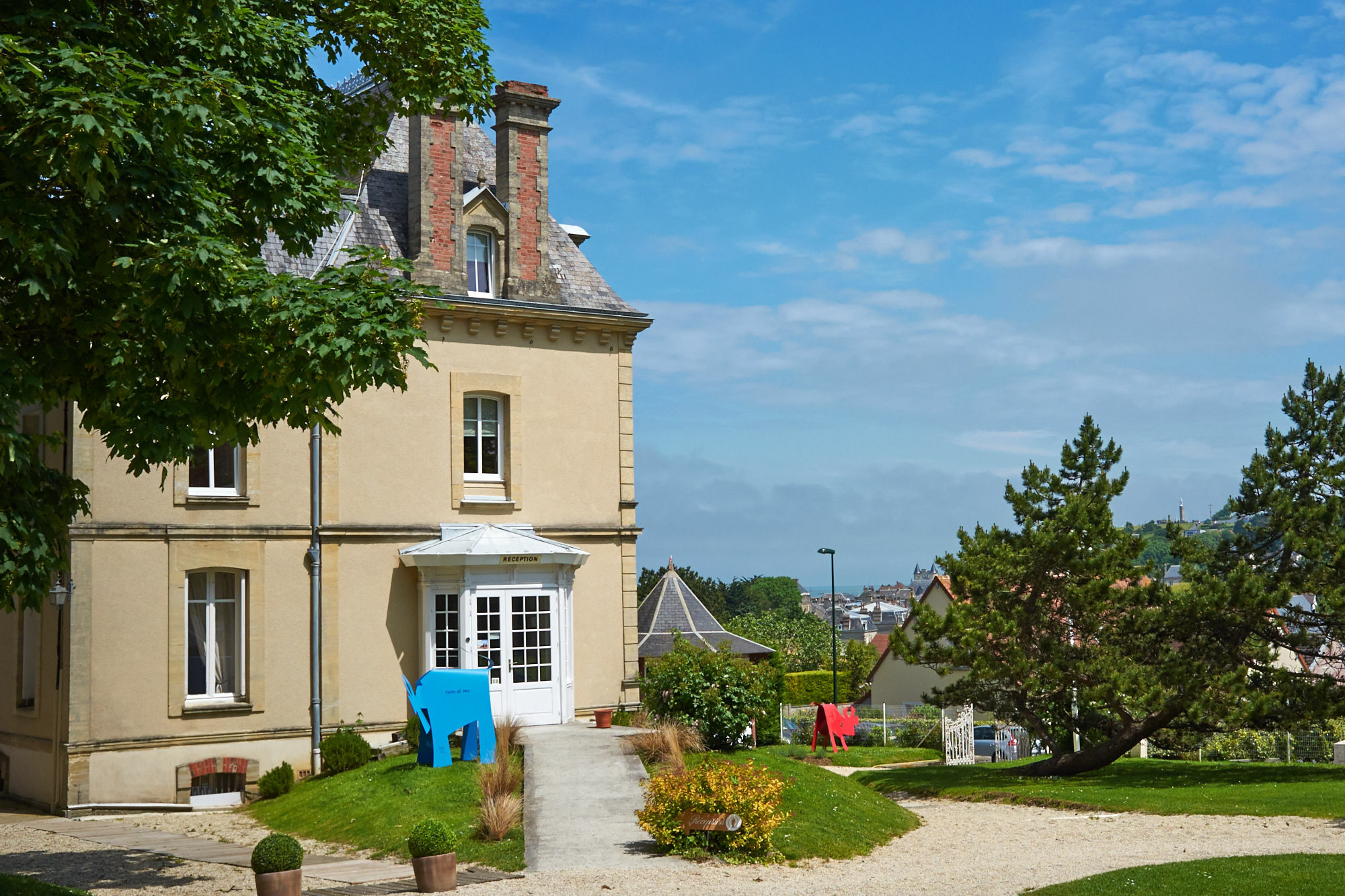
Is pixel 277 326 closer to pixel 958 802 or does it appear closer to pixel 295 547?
pixel 295 547

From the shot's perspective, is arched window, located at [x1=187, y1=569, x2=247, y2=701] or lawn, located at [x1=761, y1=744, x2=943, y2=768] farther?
lawn, located at [x1=761, y1=744, x2=943, y2=768]

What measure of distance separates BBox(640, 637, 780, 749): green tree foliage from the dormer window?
845cm

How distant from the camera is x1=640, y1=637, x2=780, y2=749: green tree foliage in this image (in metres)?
18.2

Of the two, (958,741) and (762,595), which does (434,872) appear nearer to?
(958,741)

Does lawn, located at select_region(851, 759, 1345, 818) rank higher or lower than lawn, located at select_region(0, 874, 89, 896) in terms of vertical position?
lower

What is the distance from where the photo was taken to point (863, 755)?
3219cm

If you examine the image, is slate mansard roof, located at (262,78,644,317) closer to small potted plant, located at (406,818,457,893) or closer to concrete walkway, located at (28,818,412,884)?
concrete walkway, located at (28,818,412,884)

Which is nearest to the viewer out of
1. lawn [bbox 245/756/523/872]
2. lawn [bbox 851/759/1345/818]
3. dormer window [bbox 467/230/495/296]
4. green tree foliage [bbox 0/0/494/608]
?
green tree foliage [bbox 0/0/494/608]

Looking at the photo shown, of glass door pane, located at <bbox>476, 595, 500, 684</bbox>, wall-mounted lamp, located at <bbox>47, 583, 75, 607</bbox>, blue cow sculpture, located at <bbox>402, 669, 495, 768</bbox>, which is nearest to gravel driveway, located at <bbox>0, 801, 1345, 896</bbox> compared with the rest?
blue cow sculpture, located at <bbox>402, 669, 495, 768</bbox>

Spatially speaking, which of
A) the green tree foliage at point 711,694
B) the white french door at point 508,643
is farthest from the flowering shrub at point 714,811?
the white french door at point 508,643

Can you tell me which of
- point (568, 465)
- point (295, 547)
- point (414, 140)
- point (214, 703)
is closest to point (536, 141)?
point (414, 140)

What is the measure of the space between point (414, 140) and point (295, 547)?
7.89 meters

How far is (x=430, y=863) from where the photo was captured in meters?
12.0

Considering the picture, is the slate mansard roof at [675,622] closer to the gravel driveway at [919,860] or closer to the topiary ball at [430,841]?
the gravel driveway at [919,860]
